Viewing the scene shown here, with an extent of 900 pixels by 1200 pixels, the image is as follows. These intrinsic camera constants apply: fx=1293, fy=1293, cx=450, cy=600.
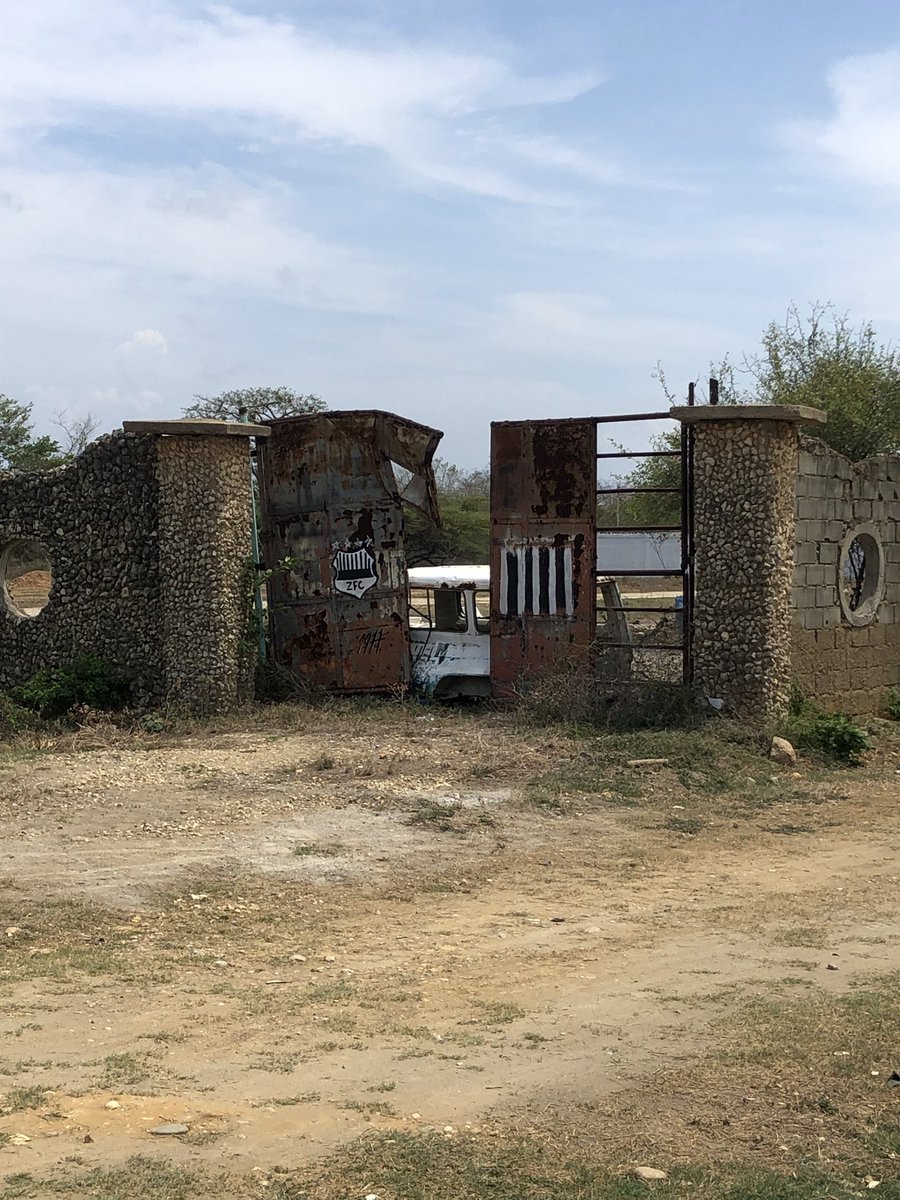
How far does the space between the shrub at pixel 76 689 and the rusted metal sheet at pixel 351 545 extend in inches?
81.1

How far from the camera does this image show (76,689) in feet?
49.9

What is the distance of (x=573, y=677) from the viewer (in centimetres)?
1442

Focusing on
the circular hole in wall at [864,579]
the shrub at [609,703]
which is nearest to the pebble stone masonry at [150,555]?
the shrub at [609,703]

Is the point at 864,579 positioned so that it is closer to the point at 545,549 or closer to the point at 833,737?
the point at 833,737

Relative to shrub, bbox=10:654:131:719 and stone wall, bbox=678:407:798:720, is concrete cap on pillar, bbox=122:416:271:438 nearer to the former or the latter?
shrub, bbox=10:654:131:719

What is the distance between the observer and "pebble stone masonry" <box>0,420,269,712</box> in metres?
14.7

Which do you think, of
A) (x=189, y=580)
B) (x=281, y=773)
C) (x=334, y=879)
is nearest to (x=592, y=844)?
(x=334, y=879)

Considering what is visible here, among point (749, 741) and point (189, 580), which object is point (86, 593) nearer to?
point (189, 580)

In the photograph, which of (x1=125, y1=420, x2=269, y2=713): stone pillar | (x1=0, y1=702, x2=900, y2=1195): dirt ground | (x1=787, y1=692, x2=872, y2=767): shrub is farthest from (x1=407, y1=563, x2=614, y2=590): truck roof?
(x1=787, y1=692, x2=872, y2=767): shrub

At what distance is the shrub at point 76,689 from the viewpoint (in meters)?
15.2

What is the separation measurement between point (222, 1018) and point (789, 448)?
960 centimetres

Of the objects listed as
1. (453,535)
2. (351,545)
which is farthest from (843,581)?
(453,535)

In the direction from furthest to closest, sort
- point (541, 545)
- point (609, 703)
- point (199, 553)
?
point (541, 545), point (199, 553), point (609, 703)

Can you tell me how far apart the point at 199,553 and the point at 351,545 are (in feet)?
6.48
